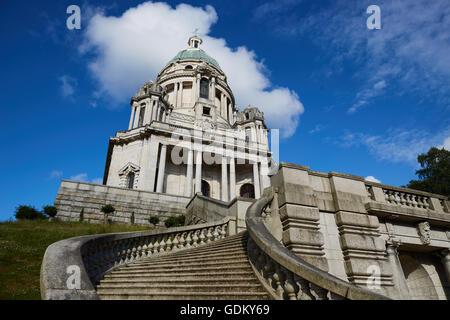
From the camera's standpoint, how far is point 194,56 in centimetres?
5312

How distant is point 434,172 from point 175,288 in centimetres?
4221

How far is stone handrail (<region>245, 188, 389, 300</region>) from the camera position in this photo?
12.3 ft

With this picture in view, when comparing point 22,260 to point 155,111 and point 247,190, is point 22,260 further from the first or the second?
point 247,190

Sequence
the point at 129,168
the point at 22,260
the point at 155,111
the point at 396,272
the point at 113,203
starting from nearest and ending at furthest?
the point at 22,260 → the point at 396,272 → the point at 113,203 → the point at 129,168 → the point at 155,111

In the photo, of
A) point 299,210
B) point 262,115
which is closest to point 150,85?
point 262,115

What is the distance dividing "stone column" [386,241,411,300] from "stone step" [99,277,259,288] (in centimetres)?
498

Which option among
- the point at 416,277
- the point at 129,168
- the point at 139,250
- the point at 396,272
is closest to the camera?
the point at 396,272

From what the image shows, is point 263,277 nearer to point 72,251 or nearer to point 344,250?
point 344,250

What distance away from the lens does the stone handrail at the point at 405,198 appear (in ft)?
30.4

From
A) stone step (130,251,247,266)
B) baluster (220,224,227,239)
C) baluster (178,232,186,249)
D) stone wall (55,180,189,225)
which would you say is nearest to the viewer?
stone step (130,251,247,266)

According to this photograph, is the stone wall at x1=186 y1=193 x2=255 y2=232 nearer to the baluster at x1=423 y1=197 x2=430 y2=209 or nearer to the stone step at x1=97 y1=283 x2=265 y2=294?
the stone step at x1=97 y1=283 x2=265 y2=294

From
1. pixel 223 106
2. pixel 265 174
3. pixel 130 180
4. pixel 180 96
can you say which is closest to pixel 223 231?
pixel 130 180

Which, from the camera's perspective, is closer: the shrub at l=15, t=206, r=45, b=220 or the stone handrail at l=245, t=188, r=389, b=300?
the stone handrail at l=245, t=188, r=389, b=300

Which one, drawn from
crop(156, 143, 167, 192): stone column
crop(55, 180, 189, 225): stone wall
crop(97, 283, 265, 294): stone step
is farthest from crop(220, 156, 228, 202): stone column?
crop(97, 283, 265, 294): stone step
